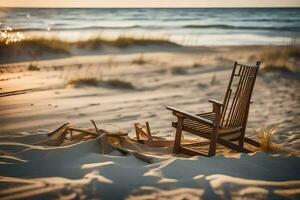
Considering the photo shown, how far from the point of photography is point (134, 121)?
516 cm

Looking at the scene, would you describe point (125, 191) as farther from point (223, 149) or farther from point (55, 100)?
point (55, 100)

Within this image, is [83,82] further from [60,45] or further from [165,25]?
[165,25]

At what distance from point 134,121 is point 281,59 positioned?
4.56 meters

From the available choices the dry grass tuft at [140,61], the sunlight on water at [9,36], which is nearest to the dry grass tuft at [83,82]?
the dry grass tuft at [140,61]

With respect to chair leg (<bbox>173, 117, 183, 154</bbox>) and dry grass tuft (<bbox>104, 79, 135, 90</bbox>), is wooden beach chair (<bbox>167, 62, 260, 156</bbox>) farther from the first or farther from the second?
dry grass tuft (<bbox>104, 79, 135, 90</bbox>)

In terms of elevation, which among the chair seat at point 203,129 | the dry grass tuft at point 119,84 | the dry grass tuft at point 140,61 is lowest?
the dry grass tuft at point 119,84

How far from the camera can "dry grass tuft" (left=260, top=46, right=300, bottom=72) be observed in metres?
7.97

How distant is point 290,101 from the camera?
604 cm

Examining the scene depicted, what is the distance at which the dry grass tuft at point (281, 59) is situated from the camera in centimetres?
797

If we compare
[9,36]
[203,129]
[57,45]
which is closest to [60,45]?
[57,45]

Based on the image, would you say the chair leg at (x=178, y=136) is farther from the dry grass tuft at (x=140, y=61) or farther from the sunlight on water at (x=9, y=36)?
the sunlight on water at (x=9, y=36)

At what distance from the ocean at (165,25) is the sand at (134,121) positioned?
1799 millimetres

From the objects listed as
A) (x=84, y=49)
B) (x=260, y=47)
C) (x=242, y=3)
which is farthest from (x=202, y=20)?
(x=242, y=3)

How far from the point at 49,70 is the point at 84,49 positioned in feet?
7.25
